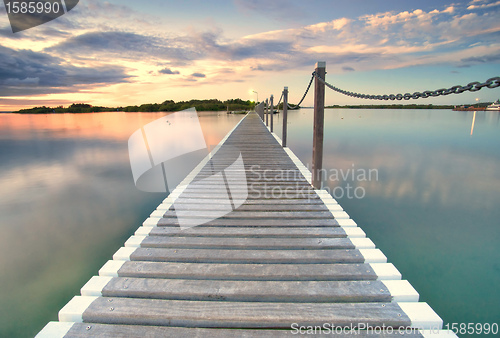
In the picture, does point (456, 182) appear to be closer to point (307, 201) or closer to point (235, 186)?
point (307, 201)

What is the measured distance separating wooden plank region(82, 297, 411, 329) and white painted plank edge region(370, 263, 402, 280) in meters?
0.28

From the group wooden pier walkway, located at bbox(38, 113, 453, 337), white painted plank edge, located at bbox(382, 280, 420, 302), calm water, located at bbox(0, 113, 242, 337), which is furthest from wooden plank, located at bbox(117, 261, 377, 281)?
calm water, located at bbox(0, 113, 242, 337)

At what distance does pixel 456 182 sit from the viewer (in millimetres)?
8078

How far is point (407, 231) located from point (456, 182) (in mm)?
4926

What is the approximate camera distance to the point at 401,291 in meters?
1.92

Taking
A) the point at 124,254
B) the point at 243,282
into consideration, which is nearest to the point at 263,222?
the point at 243,282

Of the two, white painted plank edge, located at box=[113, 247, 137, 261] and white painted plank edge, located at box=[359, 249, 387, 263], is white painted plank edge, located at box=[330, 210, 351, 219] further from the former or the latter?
white painted plank edge, located at box=[113, 247, 137, 261]

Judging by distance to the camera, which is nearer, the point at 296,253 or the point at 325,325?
the point at 325,325

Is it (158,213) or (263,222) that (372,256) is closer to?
(263,222)

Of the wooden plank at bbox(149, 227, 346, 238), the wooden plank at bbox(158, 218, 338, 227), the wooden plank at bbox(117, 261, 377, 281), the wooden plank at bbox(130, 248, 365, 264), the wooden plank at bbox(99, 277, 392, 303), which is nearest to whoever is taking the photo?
the wooden plank at bbox(99, 277, 392, 303)

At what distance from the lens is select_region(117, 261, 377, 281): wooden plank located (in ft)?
6.79

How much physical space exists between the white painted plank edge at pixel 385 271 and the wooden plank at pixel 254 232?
0.50 m

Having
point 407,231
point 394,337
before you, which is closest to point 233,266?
point 394,337

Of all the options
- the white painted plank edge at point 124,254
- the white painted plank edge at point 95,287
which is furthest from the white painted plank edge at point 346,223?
the white painted plank edge at point 95,287
